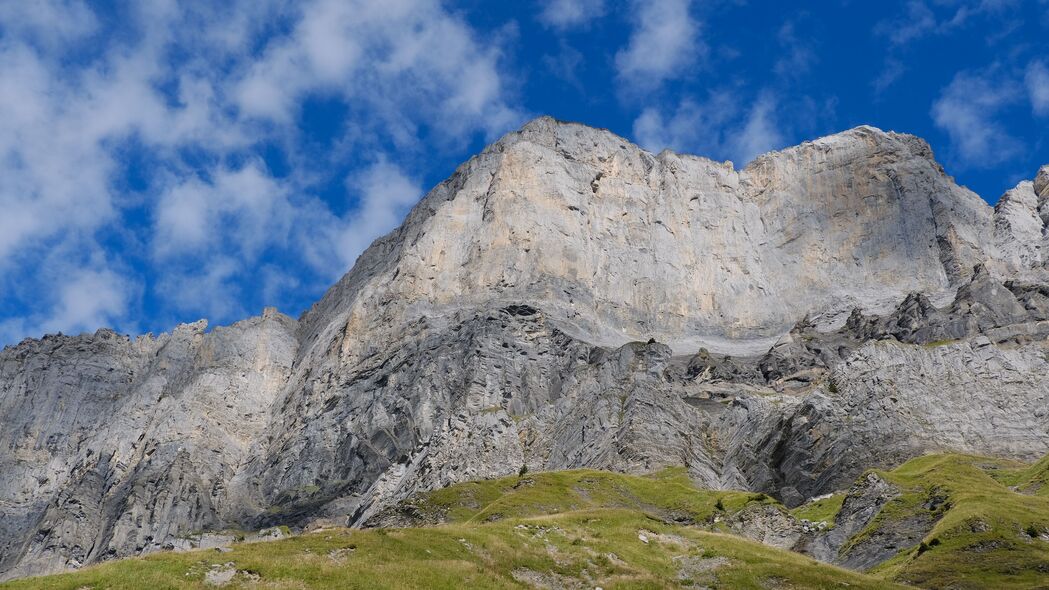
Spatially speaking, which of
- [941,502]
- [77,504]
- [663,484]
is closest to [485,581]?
[941,502]

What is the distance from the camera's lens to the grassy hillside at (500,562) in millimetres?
47125

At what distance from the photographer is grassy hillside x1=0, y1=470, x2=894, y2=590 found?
47125mm

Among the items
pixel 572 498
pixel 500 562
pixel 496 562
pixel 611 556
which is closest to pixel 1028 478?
pixel 572 498

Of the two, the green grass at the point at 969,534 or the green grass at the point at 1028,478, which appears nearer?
the green grass at the point at 969,534

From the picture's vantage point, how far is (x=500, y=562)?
179 feet

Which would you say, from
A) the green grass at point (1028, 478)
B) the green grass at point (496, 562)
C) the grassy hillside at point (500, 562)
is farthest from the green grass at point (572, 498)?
the green grass at point (496, 562)

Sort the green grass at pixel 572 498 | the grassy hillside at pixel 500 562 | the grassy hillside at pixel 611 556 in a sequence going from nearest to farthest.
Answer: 1. the grassy hillside at pixel 500 562
2. the grassy hillside at pixel 611 556
3. the green grass at pixel 572 498

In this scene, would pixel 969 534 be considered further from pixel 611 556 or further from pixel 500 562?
pixel 500 562

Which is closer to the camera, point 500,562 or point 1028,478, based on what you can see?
point 500,562

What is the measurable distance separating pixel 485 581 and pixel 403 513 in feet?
181

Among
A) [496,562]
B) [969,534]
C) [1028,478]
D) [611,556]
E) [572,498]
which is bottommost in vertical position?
[496,562]

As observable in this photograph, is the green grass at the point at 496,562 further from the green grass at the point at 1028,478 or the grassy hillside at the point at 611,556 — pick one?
the green grass at the point at 1028,478

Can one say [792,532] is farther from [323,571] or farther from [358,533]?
[323,571]

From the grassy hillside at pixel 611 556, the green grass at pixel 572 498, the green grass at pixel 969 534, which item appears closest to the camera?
the grassy hillside at pixel 611 556
